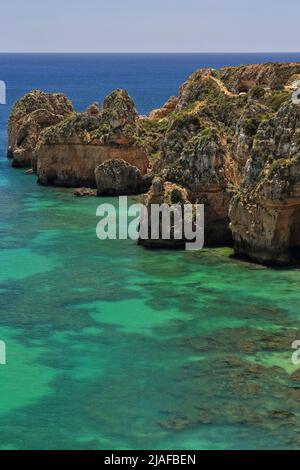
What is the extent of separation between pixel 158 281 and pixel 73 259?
7994 mm

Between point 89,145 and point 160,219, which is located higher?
point 89,145

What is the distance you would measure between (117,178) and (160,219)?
2192cm

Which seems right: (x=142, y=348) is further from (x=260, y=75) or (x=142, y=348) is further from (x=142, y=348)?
(x=260, y=75)

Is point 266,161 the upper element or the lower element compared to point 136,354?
upper

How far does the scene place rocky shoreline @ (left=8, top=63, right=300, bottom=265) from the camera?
5403cm

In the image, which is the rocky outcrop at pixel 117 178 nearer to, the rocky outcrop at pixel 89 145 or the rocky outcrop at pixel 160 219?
the rocky outcrop at pixel 89 145

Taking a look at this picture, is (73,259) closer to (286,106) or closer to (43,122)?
(286,106)

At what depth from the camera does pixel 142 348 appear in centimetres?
4050

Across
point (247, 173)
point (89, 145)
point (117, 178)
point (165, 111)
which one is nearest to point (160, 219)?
point (247, 173)

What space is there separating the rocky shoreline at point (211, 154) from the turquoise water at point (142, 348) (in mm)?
3173

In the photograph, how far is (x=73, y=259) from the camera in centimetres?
5700

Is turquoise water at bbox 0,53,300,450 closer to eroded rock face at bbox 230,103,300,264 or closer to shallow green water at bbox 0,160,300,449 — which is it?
shallow green water at bbox 0,160,300,449
